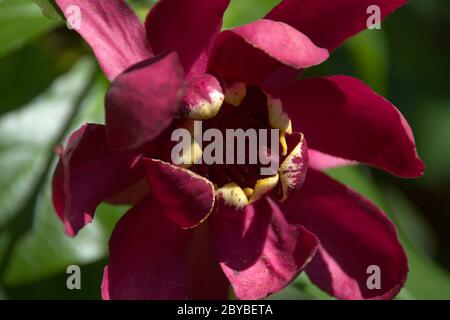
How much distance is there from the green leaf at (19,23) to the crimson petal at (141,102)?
19.5 inches

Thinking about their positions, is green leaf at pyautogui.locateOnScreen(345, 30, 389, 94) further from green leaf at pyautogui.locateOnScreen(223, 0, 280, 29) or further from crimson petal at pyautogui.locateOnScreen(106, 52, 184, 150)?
crimson petal at pyautogui.locateOnScreen(106, 52, 184, 150)

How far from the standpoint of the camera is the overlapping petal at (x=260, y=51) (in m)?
1.02

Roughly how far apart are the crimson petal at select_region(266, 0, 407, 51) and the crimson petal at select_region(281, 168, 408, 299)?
0.20 m

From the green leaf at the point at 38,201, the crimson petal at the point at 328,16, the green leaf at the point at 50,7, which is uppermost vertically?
the green leaf at the point at 50,7

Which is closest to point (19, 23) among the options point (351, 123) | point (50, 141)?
point (50, 141)

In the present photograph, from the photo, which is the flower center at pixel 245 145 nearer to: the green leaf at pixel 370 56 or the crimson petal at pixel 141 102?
the crimson petal at pixel 141 102

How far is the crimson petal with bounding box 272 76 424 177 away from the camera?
1155 millimetres

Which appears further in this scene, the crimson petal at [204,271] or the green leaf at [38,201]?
the green leaf at [38,201]

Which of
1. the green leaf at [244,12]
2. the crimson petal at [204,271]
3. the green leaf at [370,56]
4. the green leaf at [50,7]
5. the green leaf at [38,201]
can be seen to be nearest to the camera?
the green leaf at [50,7]

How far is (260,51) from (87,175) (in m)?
0.27

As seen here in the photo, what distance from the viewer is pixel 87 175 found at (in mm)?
1061

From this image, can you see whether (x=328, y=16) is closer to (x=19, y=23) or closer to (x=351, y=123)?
(x=351, y=123)

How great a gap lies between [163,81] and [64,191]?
180 millimetres

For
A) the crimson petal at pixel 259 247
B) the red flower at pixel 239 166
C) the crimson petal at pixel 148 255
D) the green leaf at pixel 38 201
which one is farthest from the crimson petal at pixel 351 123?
the green leaf at pixel 38 201
